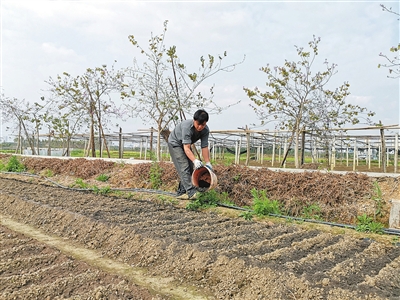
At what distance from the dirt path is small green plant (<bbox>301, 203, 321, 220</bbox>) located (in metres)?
0.63

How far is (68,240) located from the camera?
144 inches

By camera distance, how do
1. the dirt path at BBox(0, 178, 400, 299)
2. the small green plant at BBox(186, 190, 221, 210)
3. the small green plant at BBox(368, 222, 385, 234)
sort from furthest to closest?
the small green plant at BBox(186, 190, 221, 210) < the small green plant at BBox(368, 222, 385, 234) < the dirt path at BBox(0, 178, 400, 299)

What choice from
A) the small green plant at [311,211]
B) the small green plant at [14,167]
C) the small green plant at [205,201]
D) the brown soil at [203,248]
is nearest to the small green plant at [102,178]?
the brown soil at [203,248]

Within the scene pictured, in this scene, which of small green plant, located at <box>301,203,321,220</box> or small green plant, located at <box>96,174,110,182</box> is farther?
small green plant, located at <box>96,174,110,182</box>

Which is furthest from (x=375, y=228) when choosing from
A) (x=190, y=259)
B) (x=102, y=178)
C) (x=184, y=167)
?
(x=102, y=178)

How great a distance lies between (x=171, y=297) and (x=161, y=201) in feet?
11.1

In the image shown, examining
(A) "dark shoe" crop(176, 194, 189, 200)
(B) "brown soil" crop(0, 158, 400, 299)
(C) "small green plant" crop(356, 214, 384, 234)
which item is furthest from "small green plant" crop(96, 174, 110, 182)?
(C) "small green plant" crop(356, 214, 384, 234)

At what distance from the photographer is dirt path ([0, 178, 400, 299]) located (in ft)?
7.49

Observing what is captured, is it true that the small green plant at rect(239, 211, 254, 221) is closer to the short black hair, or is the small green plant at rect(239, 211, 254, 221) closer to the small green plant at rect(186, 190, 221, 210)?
the small green plant at rect(186, 190, 221, 210)

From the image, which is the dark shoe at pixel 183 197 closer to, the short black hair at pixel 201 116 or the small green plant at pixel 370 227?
the short black hair at pixel 201 116

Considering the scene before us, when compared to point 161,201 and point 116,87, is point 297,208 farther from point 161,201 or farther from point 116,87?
point 116,87

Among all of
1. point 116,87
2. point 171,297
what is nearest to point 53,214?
point 171,297

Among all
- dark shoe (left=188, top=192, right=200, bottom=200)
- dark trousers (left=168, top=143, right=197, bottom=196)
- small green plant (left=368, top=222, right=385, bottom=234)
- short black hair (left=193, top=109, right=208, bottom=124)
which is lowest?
small green plant (left=368, top=222, right=385, bottom=234)

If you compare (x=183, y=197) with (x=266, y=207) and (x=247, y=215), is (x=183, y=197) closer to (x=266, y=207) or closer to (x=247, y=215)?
(x=247, y=215)
